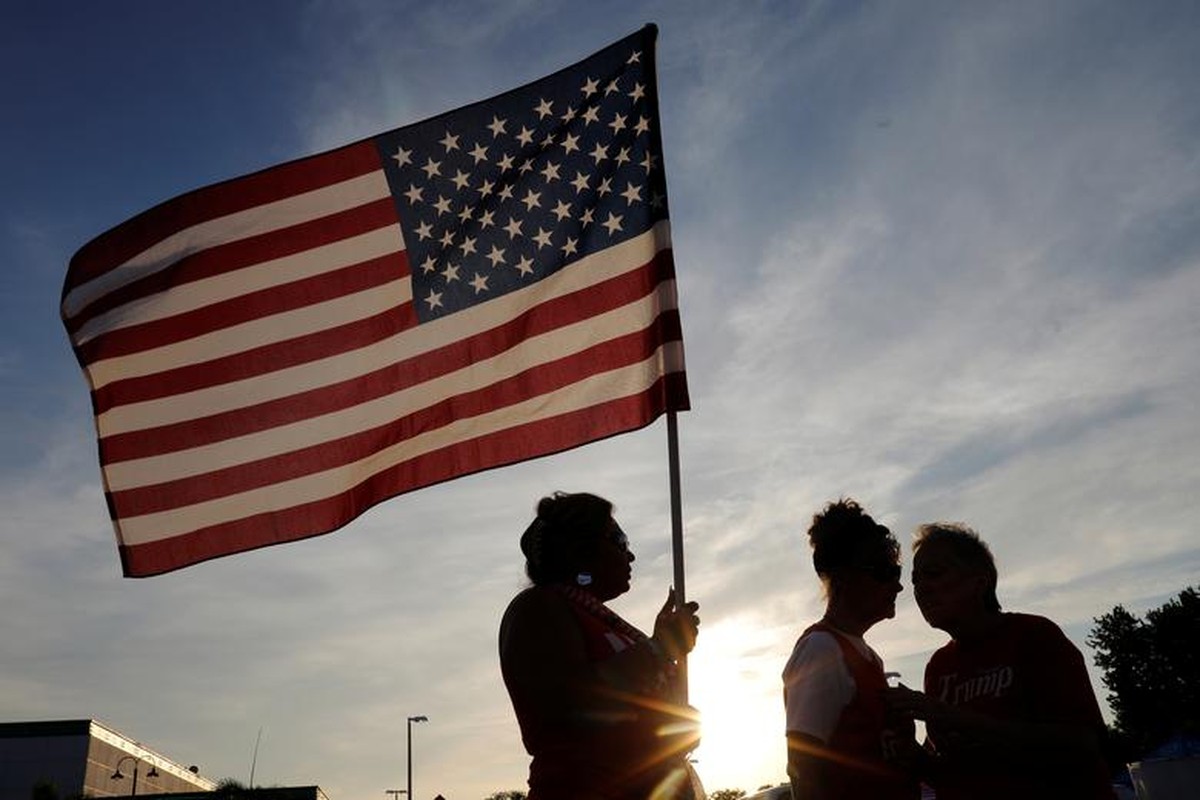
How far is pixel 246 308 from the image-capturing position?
6.03 metres

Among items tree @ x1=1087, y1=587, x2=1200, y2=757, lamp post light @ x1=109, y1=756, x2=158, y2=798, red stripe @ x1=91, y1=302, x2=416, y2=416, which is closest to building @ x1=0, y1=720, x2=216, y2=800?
lamp post light @ x1=109, y1=756, x2=158, y2=798

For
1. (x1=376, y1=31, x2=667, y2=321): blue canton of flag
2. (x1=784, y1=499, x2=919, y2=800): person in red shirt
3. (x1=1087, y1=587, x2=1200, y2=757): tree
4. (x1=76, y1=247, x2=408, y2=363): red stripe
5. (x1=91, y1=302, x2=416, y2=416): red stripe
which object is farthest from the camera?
(x1=1087, y1=587, x2=1200, y2=757): tree

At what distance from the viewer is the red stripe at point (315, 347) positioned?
218 inches

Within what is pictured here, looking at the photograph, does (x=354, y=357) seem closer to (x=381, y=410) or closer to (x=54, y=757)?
(x=381, y=410)

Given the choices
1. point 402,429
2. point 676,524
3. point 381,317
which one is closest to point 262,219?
point 381,317

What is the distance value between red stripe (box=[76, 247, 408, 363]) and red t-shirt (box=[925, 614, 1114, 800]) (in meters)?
3.68

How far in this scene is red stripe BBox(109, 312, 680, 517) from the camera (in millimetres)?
5398

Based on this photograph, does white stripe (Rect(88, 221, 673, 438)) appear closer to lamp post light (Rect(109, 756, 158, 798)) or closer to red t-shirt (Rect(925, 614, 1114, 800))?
red t-shirt (Rect(925, 614, 1114, 800))

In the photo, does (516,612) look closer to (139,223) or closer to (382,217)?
(382,217)

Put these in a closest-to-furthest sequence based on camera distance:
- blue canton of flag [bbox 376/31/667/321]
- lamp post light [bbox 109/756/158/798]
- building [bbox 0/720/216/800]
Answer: blue canton of flag [bbox 376/31/667/321]
building [bbox 0/720/216/800]
lamp post light [bbox 109/756/158/798]

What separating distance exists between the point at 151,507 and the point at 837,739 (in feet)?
13.6

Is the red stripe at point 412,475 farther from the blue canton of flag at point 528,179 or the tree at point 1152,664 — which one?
the tree at point 1152,664

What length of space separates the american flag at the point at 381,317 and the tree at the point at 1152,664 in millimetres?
53220

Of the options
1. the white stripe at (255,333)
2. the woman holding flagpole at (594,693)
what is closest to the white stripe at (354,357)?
the white stripe at (255,333)
